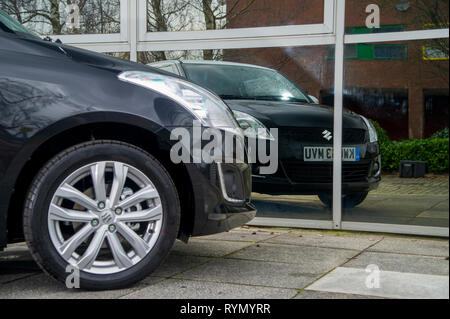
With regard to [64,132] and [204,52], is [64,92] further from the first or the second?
[204,52]

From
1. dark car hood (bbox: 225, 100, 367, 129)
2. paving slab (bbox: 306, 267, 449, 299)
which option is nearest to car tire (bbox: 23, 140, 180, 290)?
paving slab (bbox: 306, 267, 449, 299)

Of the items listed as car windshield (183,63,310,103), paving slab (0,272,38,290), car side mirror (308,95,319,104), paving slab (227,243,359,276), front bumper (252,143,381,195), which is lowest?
paving slab (227,243,359,276)

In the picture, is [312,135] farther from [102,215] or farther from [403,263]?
[102,215]

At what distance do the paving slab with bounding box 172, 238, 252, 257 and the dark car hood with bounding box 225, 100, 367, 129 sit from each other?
1.31m

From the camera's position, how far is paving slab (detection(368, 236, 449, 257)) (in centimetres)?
482

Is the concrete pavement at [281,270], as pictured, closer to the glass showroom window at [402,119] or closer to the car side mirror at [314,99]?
the glass showroom window at [402,119]

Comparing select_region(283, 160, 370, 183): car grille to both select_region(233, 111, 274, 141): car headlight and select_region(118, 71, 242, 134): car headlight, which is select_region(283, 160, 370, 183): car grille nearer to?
select_region(233, 111, 274, 141): car headlight

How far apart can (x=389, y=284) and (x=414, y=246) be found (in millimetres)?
1648

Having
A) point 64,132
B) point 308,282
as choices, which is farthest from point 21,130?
point 308,282

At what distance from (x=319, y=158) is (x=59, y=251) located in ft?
10.2

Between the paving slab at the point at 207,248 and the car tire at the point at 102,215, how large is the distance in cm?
117

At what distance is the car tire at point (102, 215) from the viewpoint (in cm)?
338

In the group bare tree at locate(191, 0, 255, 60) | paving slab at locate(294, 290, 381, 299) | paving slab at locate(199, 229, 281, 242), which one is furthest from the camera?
bare tree at locate(191, 0, 255, 60)

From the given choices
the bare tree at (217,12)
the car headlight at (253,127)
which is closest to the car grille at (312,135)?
the car headlight at (253,127)
